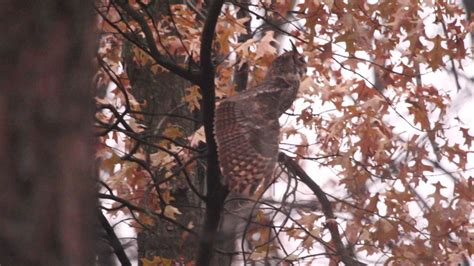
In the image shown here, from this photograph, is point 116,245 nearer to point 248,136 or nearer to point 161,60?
point 161,60

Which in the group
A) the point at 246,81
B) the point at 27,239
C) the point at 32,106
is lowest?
the point at 27,239

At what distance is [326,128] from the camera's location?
8.39m

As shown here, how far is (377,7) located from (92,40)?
5295 mm

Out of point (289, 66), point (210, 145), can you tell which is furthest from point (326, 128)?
point (210, 145)

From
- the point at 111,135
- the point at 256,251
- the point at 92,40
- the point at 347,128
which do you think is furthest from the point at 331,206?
the point at 92,40

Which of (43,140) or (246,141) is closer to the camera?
(43,140)

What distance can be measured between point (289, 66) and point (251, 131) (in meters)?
1.26

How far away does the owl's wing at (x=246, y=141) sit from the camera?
5844 millimetres

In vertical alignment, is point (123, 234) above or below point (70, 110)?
above

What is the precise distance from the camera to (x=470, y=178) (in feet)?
26.9

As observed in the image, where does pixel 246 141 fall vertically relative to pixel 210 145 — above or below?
above

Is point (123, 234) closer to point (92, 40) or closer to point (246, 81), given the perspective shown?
point (246, 81)

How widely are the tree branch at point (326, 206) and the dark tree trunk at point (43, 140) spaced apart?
160 inches

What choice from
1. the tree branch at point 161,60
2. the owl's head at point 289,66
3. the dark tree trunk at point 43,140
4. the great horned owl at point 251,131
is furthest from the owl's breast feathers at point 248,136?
the dark tree trunk at point 43,140
